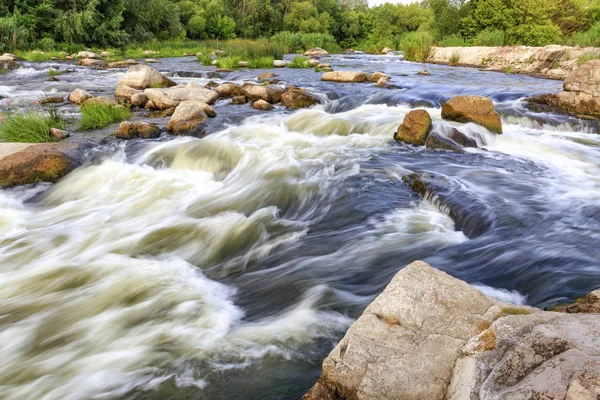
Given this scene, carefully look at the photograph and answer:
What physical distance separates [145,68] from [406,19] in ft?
226

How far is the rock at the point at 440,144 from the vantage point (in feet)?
25.3

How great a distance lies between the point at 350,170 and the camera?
670 cm

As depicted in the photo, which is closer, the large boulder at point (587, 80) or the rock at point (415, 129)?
the rock at point (415, 129)

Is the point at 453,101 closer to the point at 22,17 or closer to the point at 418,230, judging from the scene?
the point at 418,230

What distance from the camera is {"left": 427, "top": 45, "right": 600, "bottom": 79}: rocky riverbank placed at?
17234mm

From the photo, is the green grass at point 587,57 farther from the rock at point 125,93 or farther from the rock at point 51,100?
the rock at point 51,100

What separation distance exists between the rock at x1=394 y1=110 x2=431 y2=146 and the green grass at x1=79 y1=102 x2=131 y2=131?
258 inches

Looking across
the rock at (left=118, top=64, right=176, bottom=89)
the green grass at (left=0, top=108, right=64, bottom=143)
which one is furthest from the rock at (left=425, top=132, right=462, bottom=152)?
the rock at (left=118, top=64, right=176, bottom=89)

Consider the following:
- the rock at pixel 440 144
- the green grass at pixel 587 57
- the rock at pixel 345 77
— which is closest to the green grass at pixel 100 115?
the rock at pixel 440 144

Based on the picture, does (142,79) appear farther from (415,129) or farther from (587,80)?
(587,80)

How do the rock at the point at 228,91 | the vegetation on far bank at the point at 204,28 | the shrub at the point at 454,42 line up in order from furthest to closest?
the shrub at the point at 454,42 < the vegetation on far bank at the point at 204,28 < the rock at the point at 228,91

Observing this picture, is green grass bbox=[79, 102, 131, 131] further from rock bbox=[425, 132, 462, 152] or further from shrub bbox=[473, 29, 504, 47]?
shrub bbox=[473, 29, 504, 47]

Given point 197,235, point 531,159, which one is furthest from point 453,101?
point 197,235

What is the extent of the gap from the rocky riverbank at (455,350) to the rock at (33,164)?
6.14m
